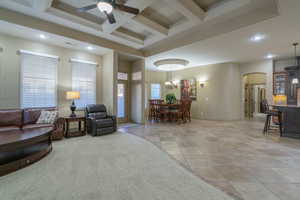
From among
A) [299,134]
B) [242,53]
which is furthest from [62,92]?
[299,134]

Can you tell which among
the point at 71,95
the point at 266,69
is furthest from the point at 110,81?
the point at 266,69

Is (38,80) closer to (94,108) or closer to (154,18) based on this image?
(94,108)

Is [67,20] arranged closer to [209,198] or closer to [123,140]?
[123,140]

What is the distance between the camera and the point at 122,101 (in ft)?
20.8

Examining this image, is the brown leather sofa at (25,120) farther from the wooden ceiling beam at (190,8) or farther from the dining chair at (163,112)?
the wooden ceiling beam at (190,8)

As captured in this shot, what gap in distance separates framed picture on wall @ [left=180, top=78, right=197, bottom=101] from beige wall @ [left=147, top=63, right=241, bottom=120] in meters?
0.24

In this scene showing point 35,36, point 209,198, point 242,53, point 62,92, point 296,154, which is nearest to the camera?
point 209,198

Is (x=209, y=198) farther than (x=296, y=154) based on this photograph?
No

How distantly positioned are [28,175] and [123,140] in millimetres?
2066

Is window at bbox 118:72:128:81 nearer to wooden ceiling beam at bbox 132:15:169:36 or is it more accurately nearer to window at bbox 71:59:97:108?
window at bbox 71:59:97:108

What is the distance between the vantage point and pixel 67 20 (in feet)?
11.9

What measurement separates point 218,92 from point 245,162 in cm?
526

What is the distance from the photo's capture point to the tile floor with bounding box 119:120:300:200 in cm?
172

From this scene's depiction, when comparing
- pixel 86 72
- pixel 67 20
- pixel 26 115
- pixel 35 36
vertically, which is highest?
pixel 67 20
